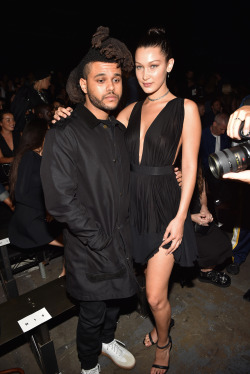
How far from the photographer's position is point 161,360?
6.91 ft

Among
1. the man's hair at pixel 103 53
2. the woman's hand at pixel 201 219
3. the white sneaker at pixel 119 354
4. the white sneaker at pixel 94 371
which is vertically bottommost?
the white sneaker at pixel 119 354

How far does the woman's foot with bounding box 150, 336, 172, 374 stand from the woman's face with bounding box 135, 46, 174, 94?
204cm

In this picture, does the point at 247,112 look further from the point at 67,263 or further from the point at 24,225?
the point at 24,225

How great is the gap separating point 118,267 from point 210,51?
11551 mm

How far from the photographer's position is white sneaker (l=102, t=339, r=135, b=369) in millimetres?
2172

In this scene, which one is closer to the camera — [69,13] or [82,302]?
[82,302]

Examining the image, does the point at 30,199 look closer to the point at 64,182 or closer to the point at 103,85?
the point at 64,182

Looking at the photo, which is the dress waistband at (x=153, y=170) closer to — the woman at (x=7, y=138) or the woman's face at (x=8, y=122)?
the woman at (x=7, y=138)

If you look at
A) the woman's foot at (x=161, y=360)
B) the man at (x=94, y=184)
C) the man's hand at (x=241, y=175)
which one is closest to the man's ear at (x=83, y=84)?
the man at (x=94, y=184)

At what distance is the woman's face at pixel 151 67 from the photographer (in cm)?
Result: 172

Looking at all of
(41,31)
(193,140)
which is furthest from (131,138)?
(41,31)

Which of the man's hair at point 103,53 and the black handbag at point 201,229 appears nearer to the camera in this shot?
the man's hair at point 103,53

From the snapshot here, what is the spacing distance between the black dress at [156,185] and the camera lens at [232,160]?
37 cm

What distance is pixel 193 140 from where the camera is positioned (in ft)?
5.57
